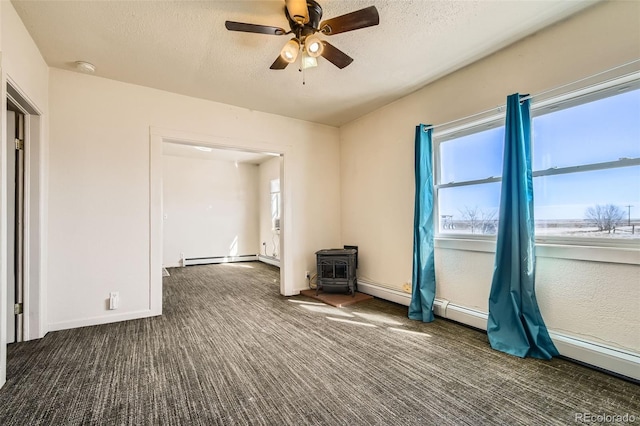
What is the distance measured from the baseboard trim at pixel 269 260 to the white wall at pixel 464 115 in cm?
265

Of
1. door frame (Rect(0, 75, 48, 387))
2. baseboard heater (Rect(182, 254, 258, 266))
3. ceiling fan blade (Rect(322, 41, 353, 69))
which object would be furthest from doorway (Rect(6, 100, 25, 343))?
baseboard heater (Rect(182, 254, 258, 266))

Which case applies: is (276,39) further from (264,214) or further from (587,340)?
(264,214)

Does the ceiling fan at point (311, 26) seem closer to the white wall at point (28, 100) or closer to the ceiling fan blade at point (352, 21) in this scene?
the ceiling fan blade at point (352, 21)

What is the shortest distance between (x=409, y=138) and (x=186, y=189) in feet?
18.0

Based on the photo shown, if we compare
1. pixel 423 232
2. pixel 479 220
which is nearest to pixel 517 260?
pixel 479 220

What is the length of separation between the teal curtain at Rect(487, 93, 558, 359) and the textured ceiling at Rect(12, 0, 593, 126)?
2.23 ft

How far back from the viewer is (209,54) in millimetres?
2643

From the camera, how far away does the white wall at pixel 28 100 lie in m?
1.88

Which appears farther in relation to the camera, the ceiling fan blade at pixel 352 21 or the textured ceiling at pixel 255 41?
the textured ceiling at pixel 255 41

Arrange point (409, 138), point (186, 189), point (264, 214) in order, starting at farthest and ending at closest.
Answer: point (264, 214) < point (186, 189) < point (409, 138)

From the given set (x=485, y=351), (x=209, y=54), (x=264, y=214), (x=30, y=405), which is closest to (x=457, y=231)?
(x=485, y=351)

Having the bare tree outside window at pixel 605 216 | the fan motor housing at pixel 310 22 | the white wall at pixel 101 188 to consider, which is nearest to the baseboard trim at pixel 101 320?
the white wall at pixel 101 188

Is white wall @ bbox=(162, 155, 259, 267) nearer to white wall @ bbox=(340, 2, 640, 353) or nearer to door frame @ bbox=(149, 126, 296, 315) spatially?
door frame @ bbox=(149, 126, 296, 315)

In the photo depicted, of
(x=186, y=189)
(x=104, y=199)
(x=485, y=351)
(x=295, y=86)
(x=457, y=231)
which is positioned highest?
(x=295, y=86)
